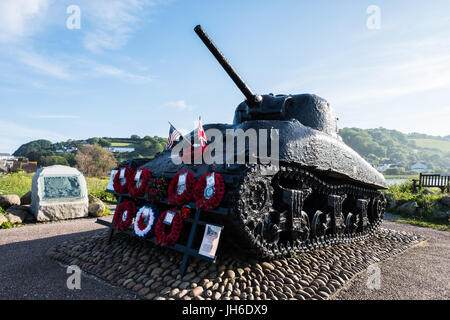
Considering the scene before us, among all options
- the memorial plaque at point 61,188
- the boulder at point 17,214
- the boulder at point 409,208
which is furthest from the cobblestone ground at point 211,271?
the boulder at point 409,208

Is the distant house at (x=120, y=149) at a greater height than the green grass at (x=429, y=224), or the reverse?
the distant house at (x=120, y=149)

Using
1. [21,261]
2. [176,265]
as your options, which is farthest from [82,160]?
[176,265]

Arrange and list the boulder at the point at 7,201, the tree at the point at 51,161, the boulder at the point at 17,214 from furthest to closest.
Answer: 1. the tree at the point at 51,161
2. the boulder at the point at 7,201
3. the boulder at the point at 17,214

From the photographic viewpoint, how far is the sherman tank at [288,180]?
4.80 m

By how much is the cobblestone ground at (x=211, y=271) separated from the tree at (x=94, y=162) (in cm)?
3063

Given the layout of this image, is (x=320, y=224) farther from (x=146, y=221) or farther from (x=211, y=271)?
(x=146, y=221)

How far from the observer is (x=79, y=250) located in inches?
254

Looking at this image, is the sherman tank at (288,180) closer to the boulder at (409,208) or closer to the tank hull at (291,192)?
the tank hull at (291,192)

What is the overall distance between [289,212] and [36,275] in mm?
4504

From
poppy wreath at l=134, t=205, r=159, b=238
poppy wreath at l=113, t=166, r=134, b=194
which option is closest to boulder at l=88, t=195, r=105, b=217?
poppy wreath at l=113, t=166, r=134, b=194

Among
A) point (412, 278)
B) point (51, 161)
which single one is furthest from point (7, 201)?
point (51, 161)

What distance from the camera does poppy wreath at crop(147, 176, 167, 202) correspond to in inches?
235

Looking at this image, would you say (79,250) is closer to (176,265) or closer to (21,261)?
(21,261)

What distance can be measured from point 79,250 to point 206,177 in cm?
346
